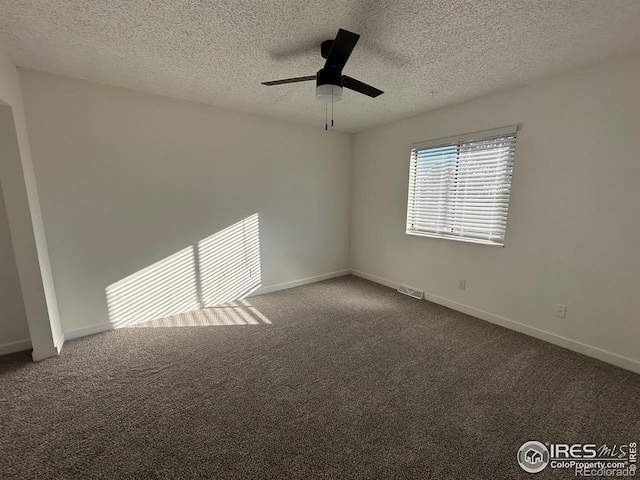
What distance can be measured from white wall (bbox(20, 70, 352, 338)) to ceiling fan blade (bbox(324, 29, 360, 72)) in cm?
191

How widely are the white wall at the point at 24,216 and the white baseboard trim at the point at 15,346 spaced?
2 centimetres

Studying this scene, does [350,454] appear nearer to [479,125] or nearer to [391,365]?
[391,365]

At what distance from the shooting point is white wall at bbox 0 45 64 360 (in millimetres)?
1874

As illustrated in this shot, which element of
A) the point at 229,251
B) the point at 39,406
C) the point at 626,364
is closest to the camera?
the point at 39,406

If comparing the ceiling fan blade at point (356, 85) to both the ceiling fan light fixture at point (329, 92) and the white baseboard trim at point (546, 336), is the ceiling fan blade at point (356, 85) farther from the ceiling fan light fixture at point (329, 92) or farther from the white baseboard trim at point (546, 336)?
the white baseboard trim at point (546, 336)

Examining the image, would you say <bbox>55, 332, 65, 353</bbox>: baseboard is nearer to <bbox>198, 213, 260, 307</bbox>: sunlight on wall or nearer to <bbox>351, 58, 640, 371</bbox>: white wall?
<bbox>198, 213, 260, 307</bbox>: sunlight on wall

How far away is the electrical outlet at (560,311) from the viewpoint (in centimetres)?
232

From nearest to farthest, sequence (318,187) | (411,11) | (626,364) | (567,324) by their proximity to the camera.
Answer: (411,11)
(626,364)
(567,324)
(318,187)

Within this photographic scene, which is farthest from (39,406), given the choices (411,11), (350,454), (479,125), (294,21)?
(479,125)

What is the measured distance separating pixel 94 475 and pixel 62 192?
225cm

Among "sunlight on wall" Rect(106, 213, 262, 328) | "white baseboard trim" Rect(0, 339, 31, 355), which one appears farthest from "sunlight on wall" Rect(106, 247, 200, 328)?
"white baseboard trim" Rect(0, 339, 31, 355)

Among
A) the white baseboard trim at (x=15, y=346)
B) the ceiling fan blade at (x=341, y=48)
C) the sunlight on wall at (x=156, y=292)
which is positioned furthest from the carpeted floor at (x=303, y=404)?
the ceiling fan blade at (x=341, y=48)

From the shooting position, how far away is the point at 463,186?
9.59ft

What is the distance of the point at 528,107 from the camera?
2.38 meters
